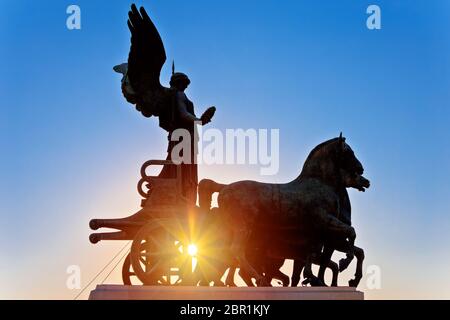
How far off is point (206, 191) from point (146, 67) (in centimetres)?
221

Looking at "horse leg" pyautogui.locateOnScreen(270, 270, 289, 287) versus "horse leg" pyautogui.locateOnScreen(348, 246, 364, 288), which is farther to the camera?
"horse leg" pyautogui.locateOnScreen(270, 270, 289, 287)

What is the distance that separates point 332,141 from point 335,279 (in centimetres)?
206

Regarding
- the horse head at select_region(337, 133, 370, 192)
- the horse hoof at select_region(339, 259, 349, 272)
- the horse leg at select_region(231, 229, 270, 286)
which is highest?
the horse head at select_region(337, 133, 370, 192)

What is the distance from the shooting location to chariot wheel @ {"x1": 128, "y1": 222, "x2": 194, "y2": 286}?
44.6 ft

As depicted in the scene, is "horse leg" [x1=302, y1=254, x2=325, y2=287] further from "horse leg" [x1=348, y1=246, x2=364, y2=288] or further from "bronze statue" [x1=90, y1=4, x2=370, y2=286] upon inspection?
"horse leg" [x1=348, y1=246, x2=364, y2=288]

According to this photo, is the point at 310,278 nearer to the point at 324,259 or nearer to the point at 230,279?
the point at 324,259

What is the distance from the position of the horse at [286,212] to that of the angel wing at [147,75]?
1.72 meters

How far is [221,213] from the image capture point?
13867 mm

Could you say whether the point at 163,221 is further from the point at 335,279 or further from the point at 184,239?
the point at 335,279

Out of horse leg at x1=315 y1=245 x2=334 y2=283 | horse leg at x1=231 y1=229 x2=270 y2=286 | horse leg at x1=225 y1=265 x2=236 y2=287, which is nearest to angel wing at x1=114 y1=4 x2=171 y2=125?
horse leg at x1=231 y1=229 x2=270 y2=286

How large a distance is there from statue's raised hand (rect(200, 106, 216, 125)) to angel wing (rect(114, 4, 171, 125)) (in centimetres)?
69

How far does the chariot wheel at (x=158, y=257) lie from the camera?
13.6m

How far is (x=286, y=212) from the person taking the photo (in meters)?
13.6

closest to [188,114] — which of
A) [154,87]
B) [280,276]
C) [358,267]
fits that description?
[154,87]
